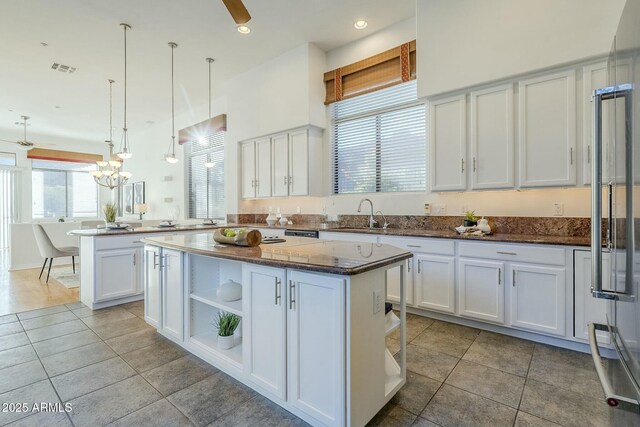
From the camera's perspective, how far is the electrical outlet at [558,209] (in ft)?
9.84

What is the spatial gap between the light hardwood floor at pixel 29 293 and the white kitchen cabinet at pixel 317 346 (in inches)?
155

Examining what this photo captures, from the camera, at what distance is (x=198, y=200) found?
23.9ft

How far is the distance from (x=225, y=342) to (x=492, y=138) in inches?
124

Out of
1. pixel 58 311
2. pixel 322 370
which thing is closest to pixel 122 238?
pixel 58 311

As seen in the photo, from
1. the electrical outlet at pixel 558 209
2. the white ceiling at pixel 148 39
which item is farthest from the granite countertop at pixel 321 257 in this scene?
the white ceiling at pixel 148 39

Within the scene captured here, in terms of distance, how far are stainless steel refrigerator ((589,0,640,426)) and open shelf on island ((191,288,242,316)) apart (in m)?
1.86

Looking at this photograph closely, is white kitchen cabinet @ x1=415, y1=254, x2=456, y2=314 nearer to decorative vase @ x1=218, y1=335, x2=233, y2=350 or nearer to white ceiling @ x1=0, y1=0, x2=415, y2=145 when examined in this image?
decorative vase @ x1=218, y1=335, x2=233, y2=350

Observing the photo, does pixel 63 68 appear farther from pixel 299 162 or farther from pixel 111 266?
pixel 299 162

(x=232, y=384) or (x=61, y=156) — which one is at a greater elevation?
(x=61, y=156)

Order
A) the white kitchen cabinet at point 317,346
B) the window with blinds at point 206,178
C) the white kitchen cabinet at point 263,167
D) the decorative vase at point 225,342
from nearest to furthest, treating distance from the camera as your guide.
→ the white kitchen cabinet at point 317,346, the decorative vase at point 225,342, the white kitchen cabinet at point 263,167, the window with blinds at point 206,178

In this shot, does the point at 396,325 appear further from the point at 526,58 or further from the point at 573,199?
the point at 526,58

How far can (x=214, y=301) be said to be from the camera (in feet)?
7.55

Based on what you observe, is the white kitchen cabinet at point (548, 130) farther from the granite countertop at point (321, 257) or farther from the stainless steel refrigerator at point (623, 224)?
the granite countertop at point (321, 257)

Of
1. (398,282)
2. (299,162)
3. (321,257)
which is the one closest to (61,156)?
(299,162)
